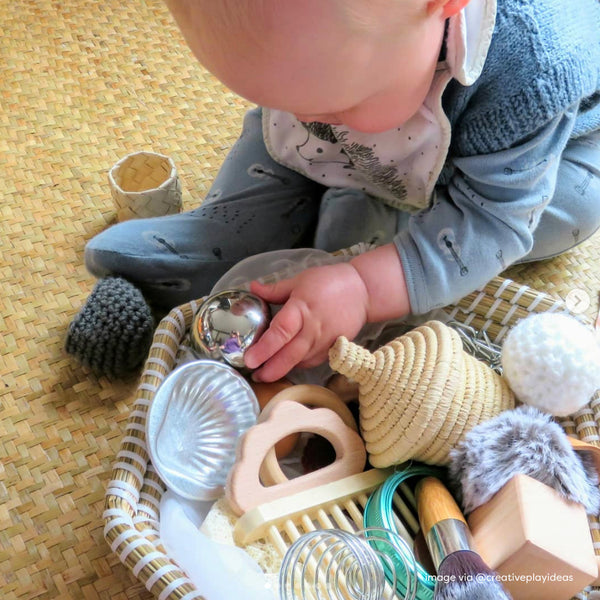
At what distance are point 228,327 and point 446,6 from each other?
273mm

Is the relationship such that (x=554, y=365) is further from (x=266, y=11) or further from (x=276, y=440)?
(x=266, y=11)

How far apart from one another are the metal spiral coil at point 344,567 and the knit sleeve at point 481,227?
0.70ft

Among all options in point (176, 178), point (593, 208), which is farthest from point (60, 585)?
point (593, 208)

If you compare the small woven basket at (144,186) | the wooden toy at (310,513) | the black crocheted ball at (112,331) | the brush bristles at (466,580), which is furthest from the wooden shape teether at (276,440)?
the small woven basket at (144,186)

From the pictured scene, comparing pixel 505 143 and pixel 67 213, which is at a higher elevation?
pixel 505 143

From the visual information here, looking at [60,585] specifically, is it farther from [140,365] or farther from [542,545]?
[542,545]

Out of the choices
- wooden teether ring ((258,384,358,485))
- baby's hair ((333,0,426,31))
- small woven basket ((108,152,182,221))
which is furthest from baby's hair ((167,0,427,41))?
small woven basket ((108,152,182,221))

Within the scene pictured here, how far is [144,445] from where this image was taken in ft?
1.67

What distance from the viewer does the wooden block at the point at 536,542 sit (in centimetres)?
44

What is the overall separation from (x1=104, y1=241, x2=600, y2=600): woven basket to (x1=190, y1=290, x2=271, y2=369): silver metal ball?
24mm

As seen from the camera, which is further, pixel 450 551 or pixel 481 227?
pixel 481 227

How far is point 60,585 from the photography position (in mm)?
574

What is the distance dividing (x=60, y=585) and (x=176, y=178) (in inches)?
17.3

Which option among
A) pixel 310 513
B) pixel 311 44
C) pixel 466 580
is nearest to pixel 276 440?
pixel 310 513
